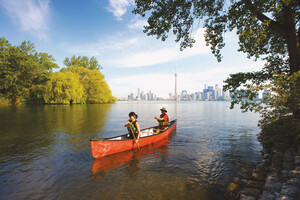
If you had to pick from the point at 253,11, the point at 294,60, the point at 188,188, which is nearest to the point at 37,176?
the point at 188,188

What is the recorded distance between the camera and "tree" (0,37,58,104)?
127 ft

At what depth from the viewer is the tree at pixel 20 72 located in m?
38.7

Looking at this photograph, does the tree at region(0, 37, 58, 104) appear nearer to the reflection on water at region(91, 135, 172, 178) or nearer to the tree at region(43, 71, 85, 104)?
the tree at region(43, 71, 85, 104)

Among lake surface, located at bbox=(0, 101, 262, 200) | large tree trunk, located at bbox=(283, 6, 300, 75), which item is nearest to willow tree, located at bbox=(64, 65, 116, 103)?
lake surface, located at bbox=(0, 101, 262, 200)

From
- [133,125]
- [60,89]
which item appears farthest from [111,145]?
[60,89]

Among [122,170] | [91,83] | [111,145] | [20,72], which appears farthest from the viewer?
[91,83]

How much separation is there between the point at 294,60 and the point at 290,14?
225cm

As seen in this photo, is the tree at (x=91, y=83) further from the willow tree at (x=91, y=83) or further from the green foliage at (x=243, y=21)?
the green foliage at (x=243, y=21)

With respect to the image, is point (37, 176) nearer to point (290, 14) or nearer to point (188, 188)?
point (188, 188)

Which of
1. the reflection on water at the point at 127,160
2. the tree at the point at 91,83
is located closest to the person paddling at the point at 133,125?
the reflection on water at the point at 127,160

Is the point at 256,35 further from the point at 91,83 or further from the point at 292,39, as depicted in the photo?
the point at 91,83

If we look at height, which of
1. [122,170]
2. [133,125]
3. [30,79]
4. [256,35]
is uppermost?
[30,79]

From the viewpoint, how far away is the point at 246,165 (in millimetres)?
6414

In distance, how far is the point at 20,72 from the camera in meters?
41.7
